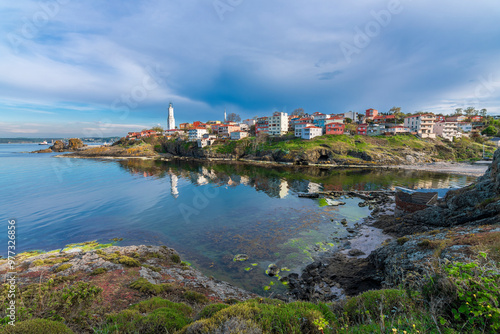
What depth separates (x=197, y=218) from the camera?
29906mm

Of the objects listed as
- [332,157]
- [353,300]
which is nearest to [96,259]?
[353,300]

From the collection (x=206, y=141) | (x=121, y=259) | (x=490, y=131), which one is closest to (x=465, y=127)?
(x=490, y=131)

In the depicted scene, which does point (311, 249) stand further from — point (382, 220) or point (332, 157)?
point (332, 157)

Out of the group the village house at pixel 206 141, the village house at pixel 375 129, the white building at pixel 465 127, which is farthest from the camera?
the village house at pixel 206 141

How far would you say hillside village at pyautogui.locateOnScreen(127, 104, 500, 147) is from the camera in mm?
107062

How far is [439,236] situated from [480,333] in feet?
44.0

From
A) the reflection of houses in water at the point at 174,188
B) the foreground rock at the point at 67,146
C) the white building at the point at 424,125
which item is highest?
the white building at the point at 424,125

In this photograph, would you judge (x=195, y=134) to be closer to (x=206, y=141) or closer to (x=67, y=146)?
(x=206, y=141)

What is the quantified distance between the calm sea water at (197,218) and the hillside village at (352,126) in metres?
63.3

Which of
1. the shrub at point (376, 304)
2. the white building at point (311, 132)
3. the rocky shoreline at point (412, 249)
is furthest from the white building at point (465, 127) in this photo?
the shrub at point (376, 304)

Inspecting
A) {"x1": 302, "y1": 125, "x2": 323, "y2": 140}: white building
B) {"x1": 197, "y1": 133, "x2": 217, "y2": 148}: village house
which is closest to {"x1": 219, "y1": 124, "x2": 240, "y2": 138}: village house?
{"x1": 197, "y1": 133, "x2": 217, "y2": 148}: village house

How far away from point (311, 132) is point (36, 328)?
108 meters

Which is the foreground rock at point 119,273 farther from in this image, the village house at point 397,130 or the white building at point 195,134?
the village house at point 397,130

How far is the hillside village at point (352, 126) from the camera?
351 ft
